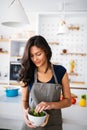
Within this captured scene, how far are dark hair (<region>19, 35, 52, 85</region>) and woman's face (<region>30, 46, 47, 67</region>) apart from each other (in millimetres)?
20

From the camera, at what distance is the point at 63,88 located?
1.27 meters

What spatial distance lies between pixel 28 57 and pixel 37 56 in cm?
6

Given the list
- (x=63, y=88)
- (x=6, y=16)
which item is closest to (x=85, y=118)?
(x=63, y=88)

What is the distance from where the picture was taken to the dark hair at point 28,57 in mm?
1225

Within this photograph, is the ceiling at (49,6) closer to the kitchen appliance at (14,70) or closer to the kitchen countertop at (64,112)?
the kitchen appliance at (14,70)

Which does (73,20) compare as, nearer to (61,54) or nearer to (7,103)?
(61,54)

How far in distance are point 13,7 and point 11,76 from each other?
2.20m

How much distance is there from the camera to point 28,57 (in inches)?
49.1

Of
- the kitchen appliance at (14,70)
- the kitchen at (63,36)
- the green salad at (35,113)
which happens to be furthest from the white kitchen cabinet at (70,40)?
the green salad at (35,113)

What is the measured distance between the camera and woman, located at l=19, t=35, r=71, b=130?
123 centimetres

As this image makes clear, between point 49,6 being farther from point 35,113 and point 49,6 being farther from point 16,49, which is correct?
point 35,113

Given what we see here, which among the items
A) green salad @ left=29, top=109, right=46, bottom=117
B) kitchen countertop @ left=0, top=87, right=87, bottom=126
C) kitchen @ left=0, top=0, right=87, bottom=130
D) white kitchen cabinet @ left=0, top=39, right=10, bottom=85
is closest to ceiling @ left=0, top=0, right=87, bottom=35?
kitchen @ left=0, top=0, right=87, bottom=130

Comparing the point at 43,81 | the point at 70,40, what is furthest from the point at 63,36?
the point at 43,81

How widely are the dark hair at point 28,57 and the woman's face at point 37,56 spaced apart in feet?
0.06
